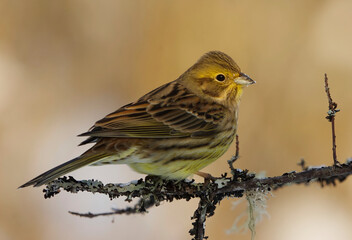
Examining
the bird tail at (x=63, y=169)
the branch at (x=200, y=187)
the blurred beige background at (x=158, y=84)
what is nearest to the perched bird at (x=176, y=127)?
the bird tail at (x=63, y=169)

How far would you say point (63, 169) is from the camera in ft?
11.2

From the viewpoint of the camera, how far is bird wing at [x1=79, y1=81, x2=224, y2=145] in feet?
12.9

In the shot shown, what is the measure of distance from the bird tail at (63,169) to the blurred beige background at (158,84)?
243cm

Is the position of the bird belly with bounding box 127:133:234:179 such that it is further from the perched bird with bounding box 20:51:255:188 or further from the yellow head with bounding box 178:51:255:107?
the yellow head with bounding box 178:51:255:107

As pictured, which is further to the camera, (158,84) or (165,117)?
(158,84)

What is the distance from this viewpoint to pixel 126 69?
22.4ft

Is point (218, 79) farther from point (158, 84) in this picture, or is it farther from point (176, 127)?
point (158, 84)

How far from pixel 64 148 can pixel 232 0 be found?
114 inches

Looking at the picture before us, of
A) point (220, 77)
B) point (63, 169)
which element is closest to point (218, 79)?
point (220, 77)

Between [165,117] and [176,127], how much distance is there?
0.42ft

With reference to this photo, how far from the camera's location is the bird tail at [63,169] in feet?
10.7

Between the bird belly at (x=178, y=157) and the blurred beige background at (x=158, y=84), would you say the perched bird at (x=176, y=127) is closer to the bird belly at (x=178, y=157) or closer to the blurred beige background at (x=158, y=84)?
the bird belly at (x=178, y=157)

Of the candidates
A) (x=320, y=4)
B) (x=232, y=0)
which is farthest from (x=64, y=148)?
(x=320, y=4)

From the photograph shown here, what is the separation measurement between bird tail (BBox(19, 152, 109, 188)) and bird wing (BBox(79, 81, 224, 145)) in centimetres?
22
